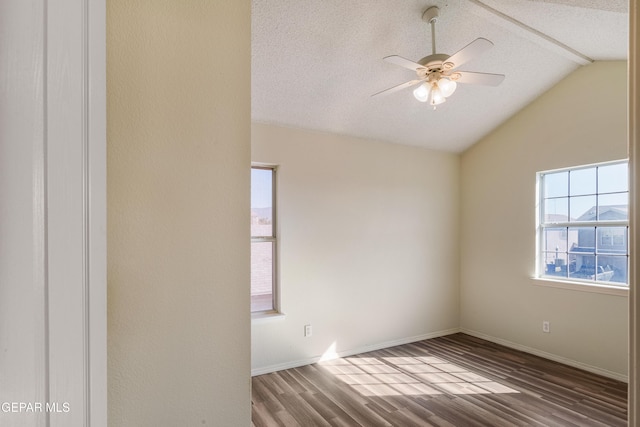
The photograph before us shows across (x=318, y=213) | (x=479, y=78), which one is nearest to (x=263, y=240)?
(x=318, y=213)

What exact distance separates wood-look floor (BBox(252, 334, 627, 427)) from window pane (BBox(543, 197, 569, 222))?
4.98 ft

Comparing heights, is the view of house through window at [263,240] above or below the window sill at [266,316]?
above

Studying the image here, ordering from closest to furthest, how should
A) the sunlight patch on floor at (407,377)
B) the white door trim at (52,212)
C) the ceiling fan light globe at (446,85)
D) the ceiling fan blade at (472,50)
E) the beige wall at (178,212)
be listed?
1. the white door trim at (52,212)
2. the beige wall at (178,212)
3. the ceiling fan blade at (472,50)
4. the ceiling fan light globe at (446,85)
5. the sunlight patch on floor at (407,377)

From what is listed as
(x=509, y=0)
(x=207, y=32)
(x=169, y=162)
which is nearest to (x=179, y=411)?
(x=169, y=162)

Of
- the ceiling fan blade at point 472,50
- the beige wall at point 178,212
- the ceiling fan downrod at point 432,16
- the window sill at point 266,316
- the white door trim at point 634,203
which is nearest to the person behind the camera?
the beige wall at point 178,212

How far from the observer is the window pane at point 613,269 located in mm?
2918

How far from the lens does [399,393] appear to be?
267 centimetres

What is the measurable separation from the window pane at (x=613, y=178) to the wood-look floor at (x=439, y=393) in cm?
177

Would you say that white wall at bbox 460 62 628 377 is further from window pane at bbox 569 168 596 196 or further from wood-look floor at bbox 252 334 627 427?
wood-look floor at bbox 252 334 627 427

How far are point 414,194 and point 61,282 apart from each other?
12.9ft

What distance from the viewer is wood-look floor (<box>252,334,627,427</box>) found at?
91.1 inches

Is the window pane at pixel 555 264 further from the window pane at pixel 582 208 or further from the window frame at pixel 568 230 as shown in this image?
the window pane at pixel 582 208

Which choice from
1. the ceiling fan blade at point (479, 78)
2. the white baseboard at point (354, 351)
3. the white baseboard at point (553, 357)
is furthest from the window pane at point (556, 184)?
the white baseboard at point (354, 351)

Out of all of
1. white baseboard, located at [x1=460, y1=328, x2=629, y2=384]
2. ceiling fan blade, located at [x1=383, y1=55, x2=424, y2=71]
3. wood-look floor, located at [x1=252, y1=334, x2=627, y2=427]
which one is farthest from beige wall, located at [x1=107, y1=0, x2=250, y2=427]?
white baseboard, located at [x1=460, y1=328, x2=629, y2=384]
